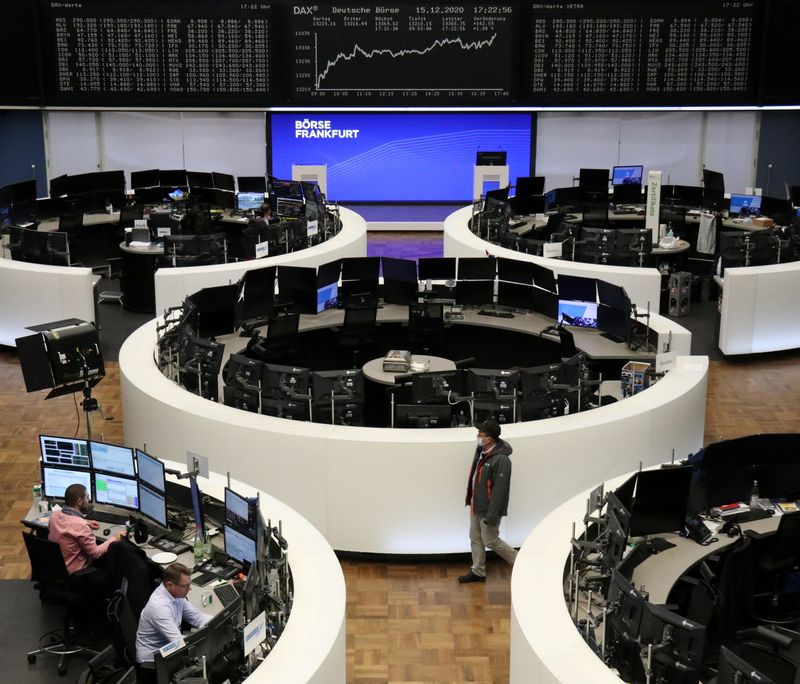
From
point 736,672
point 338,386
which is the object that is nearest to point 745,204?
point 338,386

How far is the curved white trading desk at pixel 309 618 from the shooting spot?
532cm

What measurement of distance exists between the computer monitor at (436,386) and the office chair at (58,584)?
2677 mm

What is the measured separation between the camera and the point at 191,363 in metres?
9.20

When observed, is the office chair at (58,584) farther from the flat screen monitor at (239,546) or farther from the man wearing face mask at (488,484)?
the man wearing face mask at (488,484)

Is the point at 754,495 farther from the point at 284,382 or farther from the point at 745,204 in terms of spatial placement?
the point at 745,204

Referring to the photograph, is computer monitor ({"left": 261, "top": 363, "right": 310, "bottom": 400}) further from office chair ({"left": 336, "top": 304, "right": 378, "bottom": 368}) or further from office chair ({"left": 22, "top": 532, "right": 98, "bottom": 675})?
office chair ({"left": 336, "top": 304, "right": 378, "bottom": 368})

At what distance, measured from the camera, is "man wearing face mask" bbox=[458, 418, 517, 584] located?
7.53m

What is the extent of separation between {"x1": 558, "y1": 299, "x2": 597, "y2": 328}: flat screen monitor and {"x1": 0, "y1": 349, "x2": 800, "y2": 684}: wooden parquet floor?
4.75ft

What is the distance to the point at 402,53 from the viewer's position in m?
17.3

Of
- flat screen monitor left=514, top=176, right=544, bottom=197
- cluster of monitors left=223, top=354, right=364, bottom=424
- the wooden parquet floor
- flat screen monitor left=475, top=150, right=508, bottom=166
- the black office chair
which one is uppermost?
flat screen monitor left=475, top=150, right=508, bottom=166

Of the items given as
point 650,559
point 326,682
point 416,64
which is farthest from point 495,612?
point 416,64

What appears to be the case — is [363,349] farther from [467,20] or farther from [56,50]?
[56,50]

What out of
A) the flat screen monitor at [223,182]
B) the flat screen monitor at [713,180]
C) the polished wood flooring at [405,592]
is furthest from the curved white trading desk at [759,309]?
the flat screen monitor at [223,182]

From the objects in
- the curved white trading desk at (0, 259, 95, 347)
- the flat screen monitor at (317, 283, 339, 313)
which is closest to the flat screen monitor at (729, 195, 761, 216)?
the flat screen monitor at (317, 283, 339, 313)
